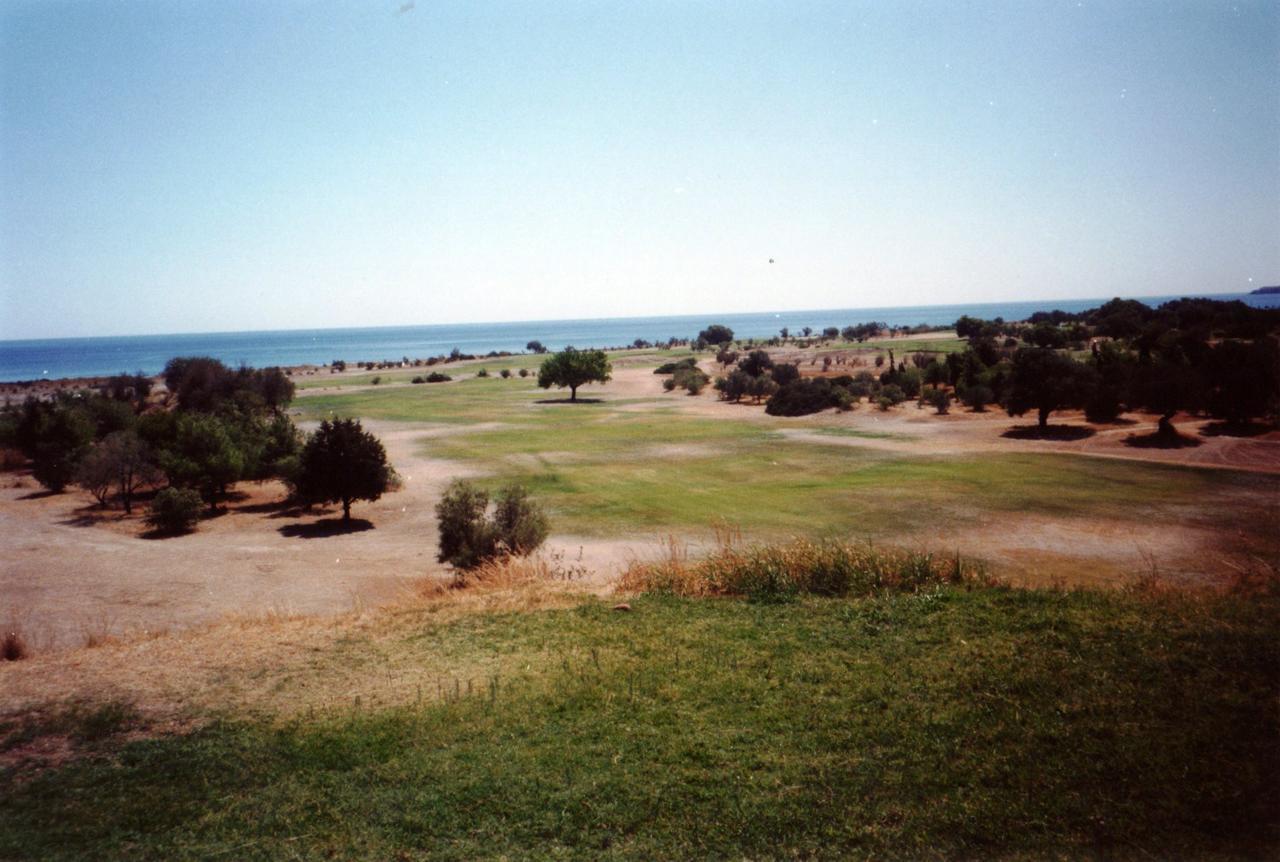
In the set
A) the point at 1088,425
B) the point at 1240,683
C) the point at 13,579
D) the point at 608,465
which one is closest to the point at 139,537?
the point at 13,579

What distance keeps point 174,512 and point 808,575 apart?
25110 mm

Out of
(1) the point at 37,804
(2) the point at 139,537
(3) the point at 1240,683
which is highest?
(3) the point at 1240,683

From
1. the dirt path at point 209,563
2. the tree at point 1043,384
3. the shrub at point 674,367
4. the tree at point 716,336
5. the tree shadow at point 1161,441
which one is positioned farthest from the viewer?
the tree at point 716,336

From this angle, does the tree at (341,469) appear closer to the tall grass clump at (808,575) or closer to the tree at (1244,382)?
the tall grass clump at (808,575)

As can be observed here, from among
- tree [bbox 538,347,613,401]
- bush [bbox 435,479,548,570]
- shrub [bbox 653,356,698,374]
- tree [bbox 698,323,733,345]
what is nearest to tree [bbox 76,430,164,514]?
bush [bbox 435,479,548,570]

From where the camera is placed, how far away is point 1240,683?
787 centimetres

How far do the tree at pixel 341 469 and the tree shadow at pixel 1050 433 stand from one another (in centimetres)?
3407

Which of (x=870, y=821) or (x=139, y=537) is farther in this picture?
(x=139, y=537)

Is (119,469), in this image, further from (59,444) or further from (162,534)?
(59,444)

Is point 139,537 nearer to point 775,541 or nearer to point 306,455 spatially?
point 306,455

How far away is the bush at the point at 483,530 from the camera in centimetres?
2098

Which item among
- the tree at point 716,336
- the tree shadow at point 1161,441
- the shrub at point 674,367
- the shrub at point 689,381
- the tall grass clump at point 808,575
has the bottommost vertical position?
the tree shadow at point 1161,441

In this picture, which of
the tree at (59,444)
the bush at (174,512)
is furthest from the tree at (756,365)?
the bush at (174,512)

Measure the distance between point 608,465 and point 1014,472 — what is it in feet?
62.8
